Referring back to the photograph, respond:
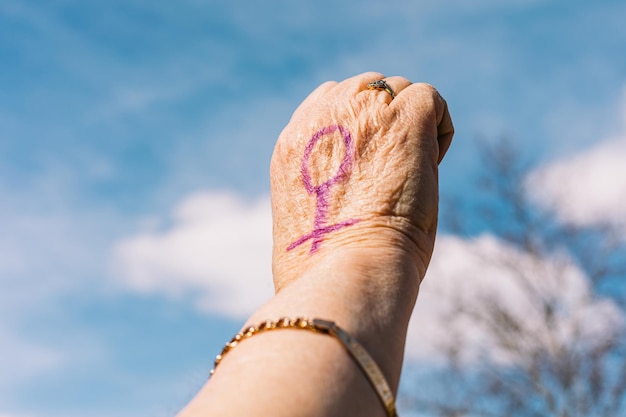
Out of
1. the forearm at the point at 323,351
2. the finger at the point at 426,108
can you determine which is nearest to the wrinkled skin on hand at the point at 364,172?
the finger at the point at 426,108

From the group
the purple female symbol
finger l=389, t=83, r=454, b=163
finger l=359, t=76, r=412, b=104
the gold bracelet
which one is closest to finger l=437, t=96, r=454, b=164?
finger l=389, t=83, r=454, b=163

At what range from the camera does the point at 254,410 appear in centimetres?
104

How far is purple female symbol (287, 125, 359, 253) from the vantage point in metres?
1.65

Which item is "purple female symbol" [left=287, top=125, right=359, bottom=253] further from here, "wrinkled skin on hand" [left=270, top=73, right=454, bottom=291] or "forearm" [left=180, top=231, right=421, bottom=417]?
"forearm" [left=180, top=231, right=421, bottom=417]

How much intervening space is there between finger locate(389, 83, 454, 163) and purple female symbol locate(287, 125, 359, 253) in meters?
0.14

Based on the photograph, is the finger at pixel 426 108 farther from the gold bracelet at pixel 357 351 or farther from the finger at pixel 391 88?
the gold bracelet at pixel 357 351

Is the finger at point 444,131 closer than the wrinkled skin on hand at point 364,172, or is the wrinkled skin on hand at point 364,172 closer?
the wrinkled skin on hand at point 364,172

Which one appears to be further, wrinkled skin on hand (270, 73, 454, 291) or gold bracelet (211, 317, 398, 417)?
wrinkled skin on hand (270, 73, 454, 291)

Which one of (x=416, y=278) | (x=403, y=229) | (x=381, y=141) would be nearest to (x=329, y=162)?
(x=381, y=141)

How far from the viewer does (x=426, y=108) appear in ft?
5.87

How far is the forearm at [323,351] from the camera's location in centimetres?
109

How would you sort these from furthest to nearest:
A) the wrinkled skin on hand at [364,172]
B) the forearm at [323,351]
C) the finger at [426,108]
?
1. the finger at [426,108]
2. the wrinkled skin on hand at [364,172]
3. the forearm at [323,351]

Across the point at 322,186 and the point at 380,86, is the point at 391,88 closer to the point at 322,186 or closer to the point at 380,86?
the point at 380,86

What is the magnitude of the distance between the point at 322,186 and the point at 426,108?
0.31 m
